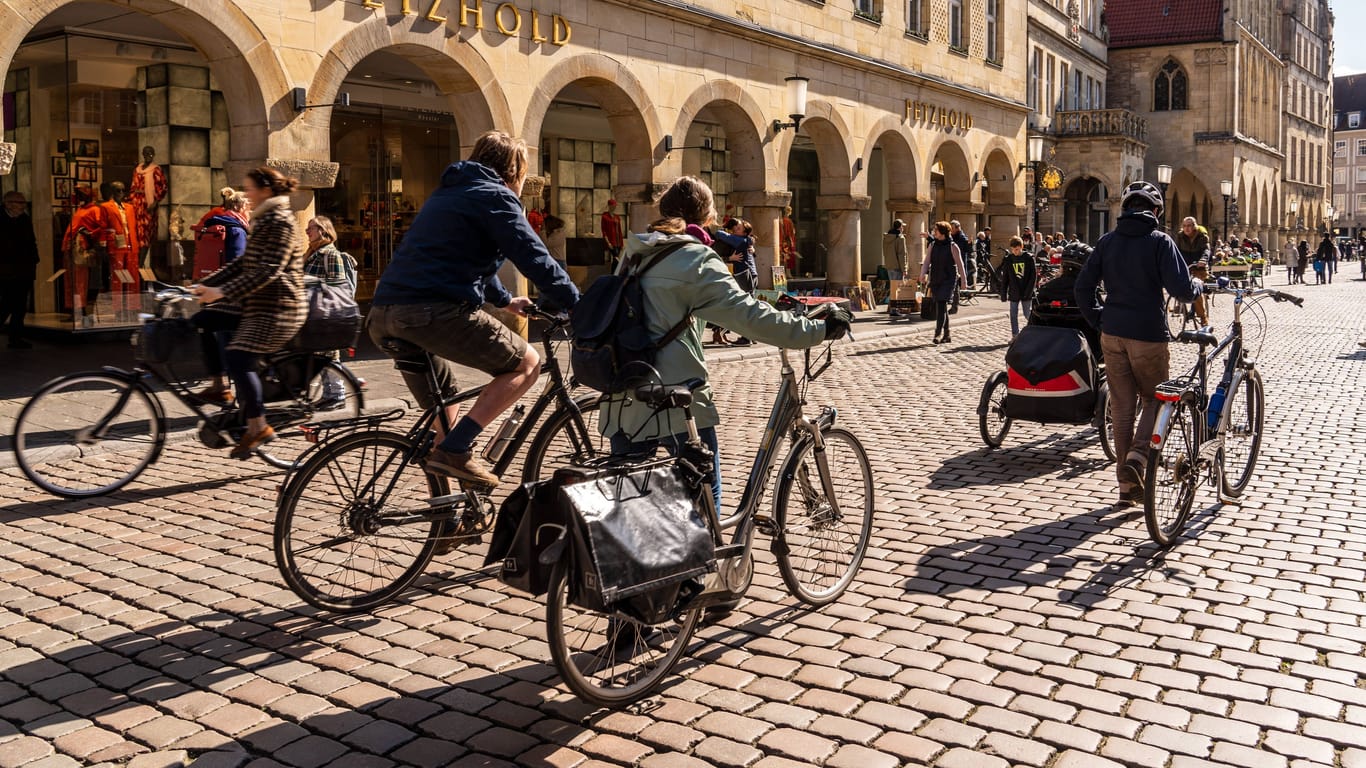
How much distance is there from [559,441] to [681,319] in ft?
5.76

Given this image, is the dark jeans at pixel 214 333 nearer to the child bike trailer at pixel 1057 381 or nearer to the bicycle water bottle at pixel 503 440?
the bicycle water bottle at pixel 503 440

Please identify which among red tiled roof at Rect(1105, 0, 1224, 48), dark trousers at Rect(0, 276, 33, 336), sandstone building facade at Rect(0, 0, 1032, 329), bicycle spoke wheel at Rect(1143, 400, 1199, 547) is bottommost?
bicycle spoke wheel at Rect(1143, 400, 1199, 547)

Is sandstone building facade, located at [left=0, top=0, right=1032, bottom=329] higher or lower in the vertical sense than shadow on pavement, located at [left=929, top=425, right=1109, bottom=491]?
higher

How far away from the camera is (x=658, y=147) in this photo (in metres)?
18.6

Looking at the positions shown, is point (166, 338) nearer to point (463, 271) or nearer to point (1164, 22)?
point (463, 271)

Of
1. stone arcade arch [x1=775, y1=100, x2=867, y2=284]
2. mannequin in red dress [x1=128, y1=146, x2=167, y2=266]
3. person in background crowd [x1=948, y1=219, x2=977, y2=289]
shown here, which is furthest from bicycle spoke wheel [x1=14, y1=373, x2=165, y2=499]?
person in background crowd [x1=948, y1=219, x2=977, y2=289]

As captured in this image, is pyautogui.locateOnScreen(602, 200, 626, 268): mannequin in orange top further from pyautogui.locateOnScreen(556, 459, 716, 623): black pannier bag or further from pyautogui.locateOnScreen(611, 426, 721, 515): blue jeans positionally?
pyautogui.locateOnScreen(556, 459, 716, 623): black pannier bag

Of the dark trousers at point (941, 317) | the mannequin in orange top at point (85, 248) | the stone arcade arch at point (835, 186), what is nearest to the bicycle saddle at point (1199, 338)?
the dark trousers at point (941, 317)

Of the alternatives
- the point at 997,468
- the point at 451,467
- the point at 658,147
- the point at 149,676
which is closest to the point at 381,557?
the point at 451,467

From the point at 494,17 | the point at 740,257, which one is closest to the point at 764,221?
the point at 740,257

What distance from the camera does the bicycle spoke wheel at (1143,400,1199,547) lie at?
19.8ft

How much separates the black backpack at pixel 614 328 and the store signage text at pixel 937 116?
22719 mm

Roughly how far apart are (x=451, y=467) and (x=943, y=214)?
37407mm

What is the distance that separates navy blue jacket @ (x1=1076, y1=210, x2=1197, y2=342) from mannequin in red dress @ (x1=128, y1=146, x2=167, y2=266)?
1331cm
